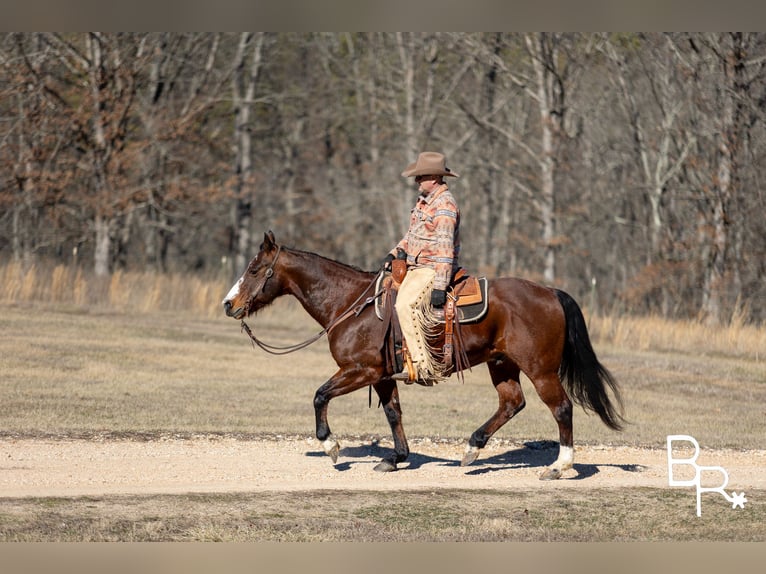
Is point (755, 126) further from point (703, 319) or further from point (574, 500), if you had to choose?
point (574, 500)

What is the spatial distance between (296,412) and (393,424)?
4.75 m

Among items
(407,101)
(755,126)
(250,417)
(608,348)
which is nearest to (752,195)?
(755,126)

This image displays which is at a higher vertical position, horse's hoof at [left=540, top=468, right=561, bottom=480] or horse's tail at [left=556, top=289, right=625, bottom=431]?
horse's tail at [left=556, top=289, right=625, bottom=431]

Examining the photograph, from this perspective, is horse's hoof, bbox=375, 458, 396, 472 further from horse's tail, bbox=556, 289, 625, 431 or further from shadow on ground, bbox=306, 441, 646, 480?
horse's tail, bbox=556, 289, 625, 431

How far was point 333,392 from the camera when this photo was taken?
1009cm

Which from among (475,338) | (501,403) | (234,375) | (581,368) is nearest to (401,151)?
(234,375)

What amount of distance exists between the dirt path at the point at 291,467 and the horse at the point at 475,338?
347 millimetres

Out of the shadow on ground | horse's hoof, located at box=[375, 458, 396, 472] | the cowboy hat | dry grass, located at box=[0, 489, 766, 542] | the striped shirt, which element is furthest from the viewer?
the shadow on ground

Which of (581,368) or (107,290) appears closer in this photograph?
(581,368)

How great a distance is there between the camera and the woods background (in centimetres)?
2900

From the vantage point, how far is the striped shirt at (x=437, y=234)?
9859 mm

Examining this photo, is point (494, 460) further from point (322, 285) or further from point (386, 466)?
point (322, 285)
